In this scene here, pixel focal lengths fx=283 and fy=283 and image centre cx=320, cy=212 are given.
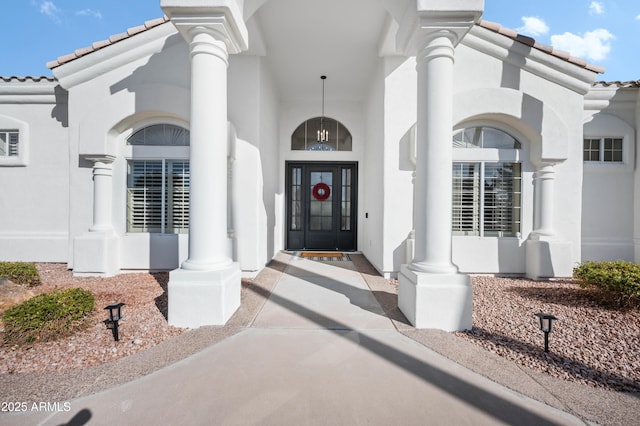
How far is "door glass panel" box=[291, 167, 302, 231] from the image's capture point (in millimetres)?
8297

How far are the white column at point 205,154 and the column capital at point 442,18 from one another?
235cm

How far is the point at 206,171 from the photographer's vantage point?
326 centimetres

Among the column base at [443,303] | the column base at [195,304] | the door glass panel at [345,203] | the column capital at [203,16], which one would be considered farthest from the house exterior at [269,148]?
the column base at [443,303]

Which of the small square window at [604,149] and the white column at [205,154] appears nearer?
the white column at [205,154]

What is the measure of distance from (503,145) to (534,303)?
3015mm

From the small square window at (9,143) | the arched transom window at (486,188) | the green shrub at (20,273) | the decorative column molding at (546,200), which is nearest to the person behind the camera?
the green shrub at (20,273)

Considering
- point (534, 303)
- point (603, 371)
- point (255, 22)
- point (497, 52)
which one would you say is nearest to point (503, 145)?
point (497, 52)

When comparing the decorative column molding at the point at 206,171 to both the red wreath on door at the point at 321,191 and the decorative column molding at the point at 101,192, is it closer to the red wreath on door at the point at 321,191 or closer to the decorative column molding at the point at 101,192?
the decorative column molding at the point at 101,192

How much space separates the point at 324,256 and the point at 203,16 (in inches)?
216

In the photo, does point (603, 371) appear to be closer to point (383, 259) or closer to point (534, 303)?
point (534, 303)

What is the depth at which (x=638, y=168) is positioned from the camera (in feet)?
20.0

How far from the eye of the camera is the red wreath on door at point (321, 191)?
8.22 metres

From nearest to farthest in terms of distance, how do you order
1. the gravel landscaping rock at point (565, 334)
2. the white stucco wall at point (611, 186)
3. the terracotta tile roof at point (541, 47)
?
the gravel landscaping rock at point (565, 334)
the terracotta tile roof at point (541, 47)
the white stucco wall at point (611, 186)

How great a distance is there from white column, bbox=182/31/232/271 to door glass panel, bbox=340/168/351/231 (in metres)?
5.25
